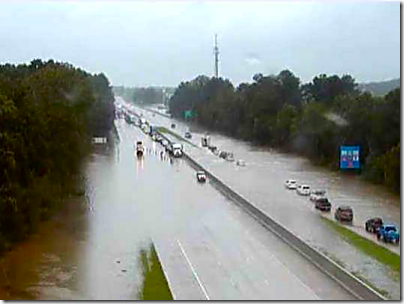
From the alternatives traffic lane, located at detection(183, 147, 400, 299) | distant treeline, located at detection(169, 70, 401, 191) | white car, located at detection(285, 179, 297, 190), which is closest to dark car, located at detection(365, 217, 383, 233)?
traffic lane, located at detection(183, 147, 400, 299)

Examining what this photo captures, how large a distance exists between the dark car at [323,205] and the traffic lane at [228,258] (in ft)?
3.10

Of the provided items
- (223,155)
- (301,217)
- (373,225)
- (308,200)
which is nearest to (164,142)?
(223,155)

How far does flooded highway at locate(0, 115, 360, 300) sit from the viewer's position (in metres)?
5.46

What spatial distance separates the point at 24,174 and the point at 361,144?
691 cm

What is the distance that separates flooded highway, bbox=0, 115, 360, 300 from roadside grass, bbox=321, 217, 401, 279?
0.58 metres

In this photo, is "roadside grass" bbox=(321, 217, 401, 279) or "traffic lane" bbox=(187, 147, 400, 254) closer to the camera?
"roadside grass" bbox=(321, 217, 401, 279)

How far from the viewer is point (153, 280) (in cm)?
571

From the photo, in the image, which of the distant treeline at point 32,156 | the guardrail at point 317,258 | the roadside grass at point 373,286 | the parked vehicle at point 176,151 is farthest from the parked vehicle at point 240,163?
the roadside grass at point 373,286

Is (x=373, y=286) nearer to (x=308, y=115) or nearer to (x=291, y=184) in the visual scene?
(x=291, y=184)

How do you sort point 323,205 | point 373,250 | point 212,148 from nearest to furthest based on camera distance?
Result: point 373,250 < point 323,205 < point 212,148

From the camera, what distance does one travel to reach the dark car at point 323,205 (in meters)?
9.09

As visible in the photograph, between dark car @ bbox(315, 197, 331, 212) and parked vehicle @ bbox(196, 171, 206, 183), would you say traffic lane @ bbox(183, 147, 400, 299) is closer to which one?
dark car @ bbox(315, 197, 331, 212)

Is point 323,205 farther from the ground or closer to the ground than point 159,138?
closer to the ground

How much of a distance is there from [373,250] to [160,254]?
1.84 metres
